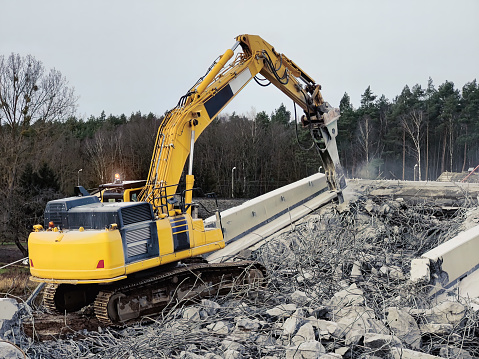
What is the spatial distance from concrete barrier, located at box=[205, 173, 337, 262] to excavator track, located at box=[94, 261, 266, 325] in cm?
149

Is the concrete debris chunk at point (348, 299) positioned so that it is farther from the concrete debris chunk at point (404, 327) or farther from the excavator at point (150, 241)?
the excavator at point (150, 241)

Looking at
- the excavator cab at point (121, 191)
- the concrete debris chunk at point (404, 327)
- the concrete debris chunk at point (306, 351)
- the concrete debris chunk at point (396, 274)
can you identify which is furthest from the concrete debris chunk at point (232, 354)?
the concrete debris chunk at point (396, 274)

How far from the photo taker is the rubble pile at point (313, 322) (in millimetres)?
4074

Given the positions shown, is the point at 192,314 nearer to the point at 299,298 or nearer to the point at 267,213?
the point at 299,298

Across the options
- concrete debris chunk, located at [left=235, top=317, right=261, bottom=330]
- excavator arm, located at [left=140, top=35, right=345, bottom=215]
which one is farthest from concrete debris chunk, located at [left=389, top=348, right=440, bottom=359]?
excavator arm, located at [left=140, top=35, right=345, bottom=215]

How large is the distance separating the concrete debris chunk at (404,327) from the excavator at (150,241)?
2.01 m

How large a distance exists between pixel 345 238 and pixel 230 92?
3009mm

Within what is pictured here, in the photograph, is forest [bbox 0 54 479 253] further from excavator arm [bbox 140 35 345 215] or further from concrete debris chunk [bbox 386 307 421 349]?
concrete debris chunk [bbox 386 307 421 349]

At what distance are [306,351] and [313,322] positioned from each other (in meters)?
0.61

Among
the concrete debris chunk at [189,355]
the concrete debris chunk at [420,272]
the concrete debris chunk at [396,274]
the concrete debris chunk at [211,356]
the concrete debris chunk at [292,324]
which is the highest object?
the concrete debris chunk at [420,272]

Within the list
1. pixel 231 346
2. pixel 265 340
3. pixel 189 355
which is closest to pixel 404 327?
pixel 265 340

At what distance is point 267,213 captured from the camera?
9.41 m

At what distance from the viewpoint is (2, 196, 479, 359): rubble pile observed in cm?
407

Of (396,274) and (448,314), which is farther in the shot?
(396,274)
